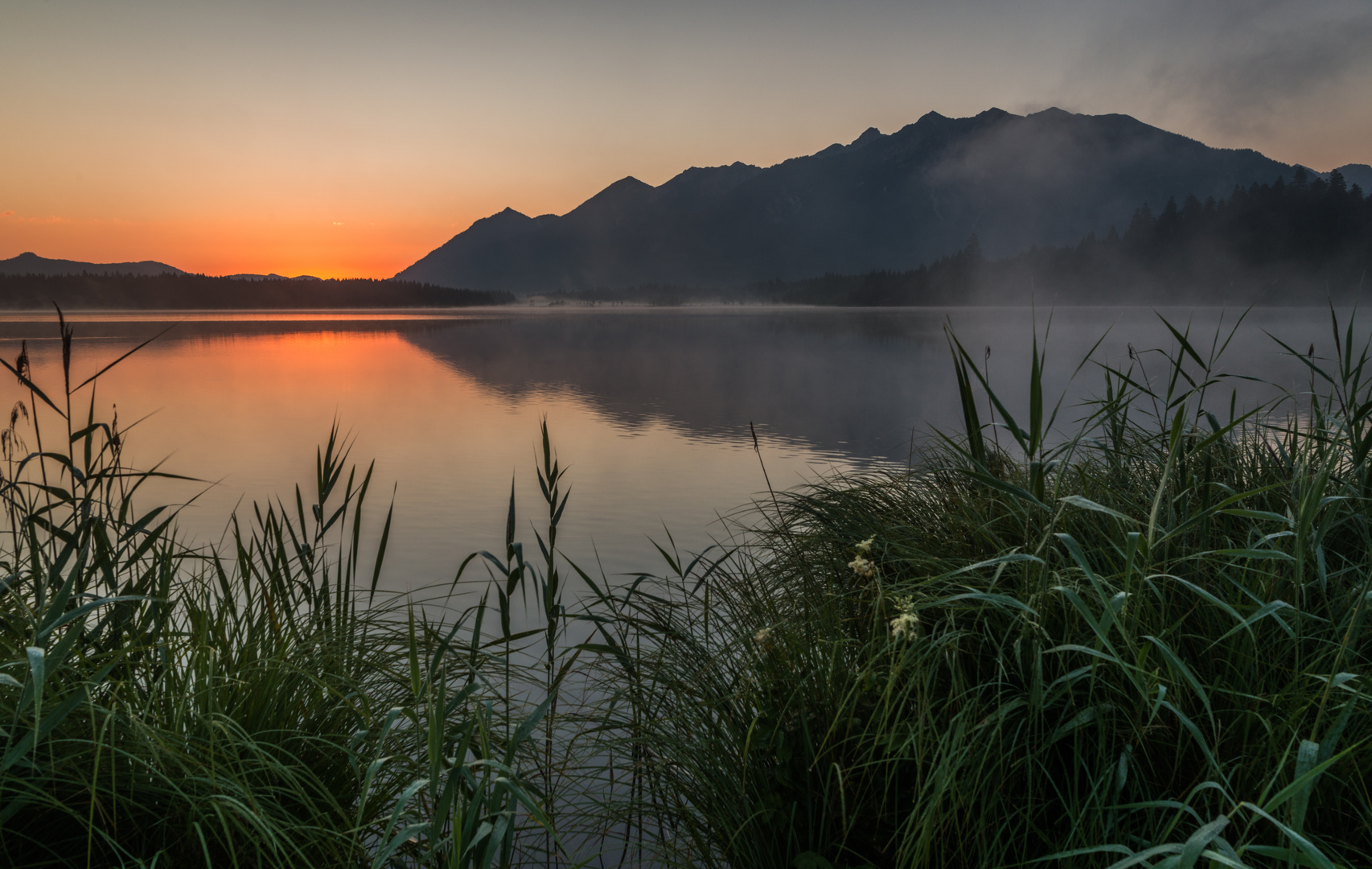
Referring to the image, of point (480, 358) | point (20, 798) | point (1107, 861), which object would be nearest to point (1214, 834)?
point (1107, 861)

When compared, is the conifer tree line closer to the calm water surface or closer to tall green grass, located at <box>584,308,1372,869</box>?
the calm water surface

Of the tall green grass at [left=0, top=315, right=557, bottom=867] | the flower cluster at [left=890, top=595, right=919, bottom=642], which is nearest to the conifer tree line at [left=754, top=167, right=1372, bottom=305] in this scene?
the flower cluster at [left=890, top=595, right=919, bottom=642]

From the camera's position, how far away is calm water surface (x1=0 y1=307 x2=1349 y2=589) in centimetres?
812

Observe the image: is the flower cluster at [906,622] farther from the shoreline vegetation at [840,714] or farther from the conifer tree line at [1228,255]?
the conifer tree line at [1228,255]

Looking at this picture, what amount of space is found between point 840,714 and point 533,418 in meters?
12.9

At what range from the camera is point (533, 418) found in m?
14.5

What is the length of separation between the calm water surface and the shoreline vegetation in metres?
1.07

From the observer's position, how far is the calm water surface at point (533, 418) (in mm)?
8125

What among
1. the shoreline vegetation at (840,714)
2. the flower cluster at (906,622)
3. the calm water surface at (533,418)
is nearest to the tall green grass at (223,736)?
the shoreline vegetation at (840,714)

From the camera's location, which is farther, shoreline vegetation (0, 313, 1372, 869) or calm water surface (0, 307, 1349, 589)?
calm water surface (0, 307, 1349, 589)

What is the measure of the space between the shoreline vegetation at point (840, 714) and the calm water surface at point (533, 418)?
107cm

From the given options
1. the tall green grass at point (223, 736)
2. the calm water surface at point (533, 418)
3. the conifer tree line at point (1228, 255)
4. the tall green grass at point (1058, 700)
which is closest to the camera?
the tall green grass at point (223, 736)

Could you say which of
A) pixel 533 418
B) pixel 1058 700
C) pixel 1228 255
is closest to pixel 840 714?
pixel 1058 700

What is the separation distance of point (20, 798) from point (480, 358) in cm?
2668
